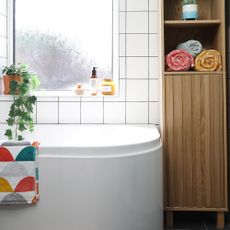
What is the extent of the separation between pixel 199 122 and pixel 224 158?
271 millimetres

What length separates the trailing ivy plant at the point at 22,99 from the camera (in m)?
2.36

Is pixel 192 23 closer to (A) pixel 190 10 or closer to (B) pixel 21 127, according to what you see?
(A) pixel 190 10

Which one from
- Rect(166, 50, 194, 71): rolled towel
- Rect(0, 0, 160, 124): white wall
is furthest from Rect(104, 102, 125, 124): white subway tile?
Rect(166, 50, 194, 71): rolled towel

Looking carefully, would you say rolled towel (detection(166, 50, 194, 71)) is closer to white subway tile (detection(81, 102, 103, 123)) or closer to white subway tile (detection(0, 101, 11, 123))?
A: white subway tile (detection(81, 102, 103, 123))

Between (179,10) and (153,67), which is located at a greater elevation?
(179,10)

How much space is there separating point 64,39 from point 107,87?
1.78 feet

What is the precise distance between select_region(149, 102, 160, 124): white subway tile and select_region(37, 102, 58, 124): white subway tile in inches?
27.9

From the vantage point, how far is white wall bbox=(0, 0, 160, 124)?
8.52ft

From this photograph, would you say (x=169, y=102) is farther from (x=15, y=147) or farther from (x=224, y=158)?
(x=15, y=147)

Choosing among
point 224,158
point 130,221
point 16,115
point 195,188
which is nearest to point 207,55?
point 224,158

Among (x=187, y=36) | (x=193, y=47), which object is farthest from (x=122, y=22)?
(x=193, y=47)

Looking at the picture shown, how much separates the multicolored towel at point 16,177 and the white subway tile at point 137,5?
148cm

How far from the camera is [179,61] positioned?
224 centimetres

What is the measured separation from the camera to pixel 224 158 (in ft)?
7.20
